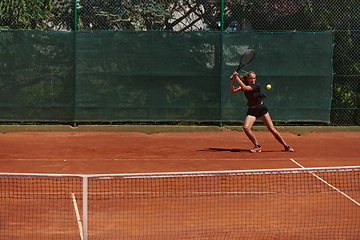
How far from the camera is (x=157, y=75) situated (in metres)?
12.0

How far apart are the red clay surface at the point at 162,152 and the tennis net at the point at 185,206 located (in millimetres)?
1071

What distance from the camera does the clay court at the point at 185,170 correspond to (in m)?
4.82

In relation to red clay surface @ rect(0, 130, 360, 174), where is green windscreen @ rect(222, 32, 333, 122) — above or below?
above

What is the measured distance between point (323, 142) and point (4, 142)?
7.08m

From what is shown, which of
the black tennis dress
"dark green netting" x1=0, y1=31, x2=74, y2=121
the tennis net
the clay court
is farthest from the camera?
"dark green netting" x1=0, y1=31, x2=74, y2=121

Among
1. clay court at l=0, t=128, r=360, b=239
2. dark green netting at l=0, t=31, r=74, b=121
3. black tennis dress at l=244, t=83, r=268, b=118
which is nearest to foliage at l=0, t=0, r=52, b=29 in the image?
dark green netting at l=0, t=31, r=74, b=121

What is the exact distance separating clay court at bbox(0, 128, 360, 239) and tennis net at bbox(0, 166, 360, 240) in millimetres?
Result: 12

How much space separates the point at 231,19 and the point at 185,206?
24.9 ft

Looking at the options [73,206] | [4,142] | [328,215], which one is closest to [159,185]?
[73,206]

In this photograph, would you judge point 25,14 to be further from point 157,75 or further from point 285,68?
point 285,68

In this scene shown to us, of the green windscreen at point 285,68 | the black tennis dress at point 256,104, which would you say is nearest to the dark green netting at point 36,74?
the green windscreen at point 285,68

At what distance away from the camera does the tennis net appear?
4.69 meters

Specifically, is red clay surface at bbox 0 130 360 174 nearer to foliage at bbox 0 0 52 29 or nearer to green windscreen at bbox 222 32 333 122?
green windscreen at bbox 222 32 333 122

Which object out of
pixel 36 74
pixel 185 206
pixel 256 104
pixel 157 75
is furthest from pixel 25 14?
pixel 185 206
